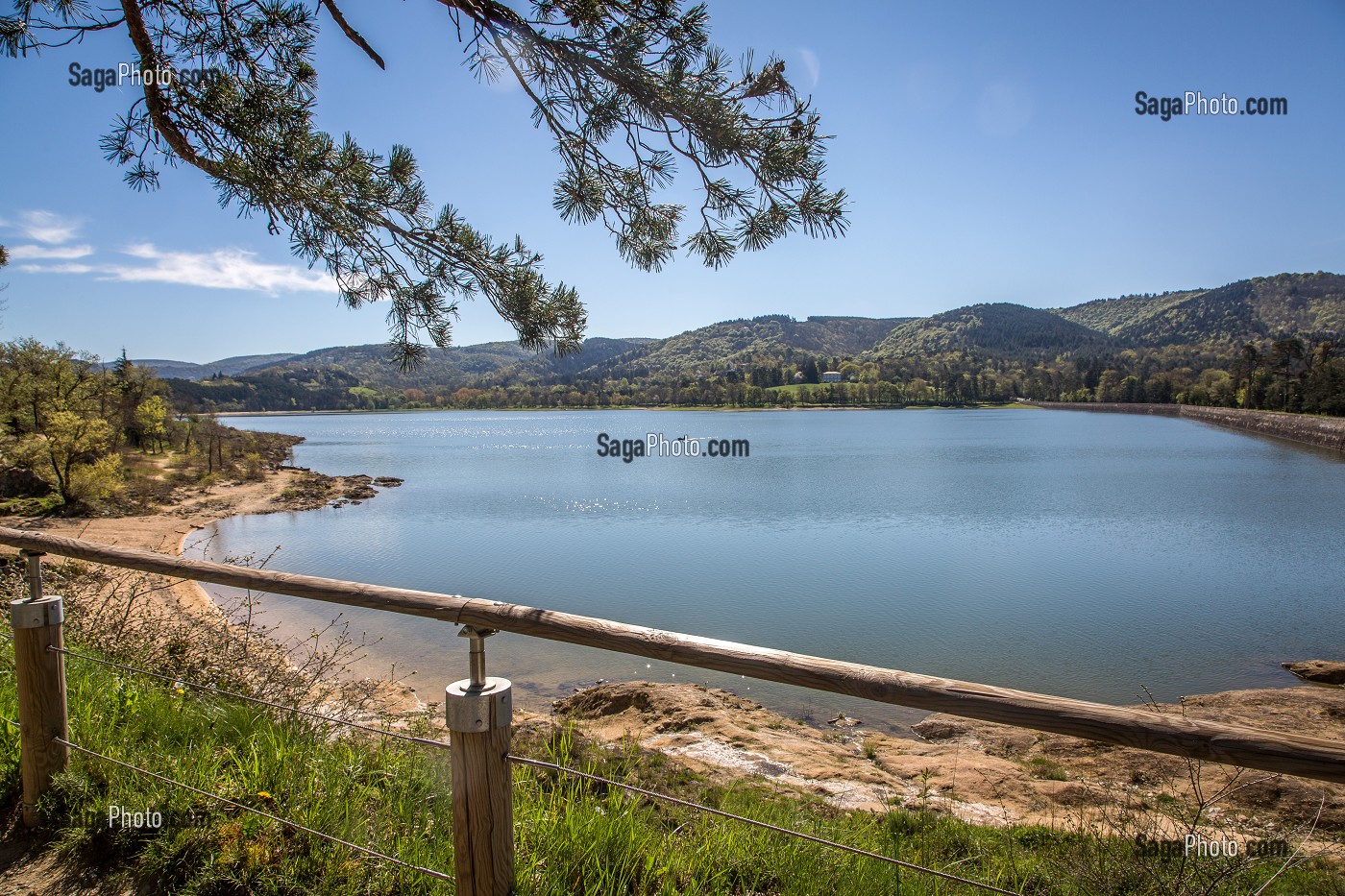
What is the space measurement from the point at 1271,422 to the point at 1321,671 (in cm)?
6846

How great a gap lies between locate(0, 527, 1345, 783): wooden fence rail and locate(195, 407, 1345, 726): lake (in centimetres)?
743

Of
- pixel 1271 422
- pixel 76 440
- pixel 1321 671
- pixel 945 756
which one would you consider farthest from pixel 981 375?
pixel 945 756

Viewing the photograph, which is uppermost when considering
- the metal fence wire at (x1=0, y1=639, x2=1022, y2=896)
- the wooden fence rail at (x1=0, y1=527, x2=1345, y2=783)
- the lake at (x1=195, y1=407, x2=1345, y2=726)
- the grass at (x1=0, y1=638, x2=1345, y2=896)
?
the wooden fence rail at (x1=0, y1=527, x2=1345, y2=783)

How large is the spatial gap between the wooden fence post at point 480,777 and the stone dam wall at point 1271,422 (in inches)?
2525

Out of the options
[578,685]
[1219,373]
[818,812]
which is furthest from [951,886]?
[1219,373]

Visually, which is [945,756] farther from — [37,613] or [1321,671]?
[37,613]

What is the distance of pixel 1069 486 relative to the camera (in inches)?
1222

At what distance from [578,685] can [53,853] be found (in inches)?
285

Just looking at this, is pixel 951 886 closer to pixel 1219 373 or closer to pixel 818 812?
pixel 818 812

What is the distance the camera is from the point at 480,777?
1.75 metres

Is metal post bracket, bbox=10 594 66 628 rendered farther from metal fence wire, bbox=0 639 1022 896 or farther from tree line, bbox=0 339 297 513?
tree line, bbox=0 339 297 513

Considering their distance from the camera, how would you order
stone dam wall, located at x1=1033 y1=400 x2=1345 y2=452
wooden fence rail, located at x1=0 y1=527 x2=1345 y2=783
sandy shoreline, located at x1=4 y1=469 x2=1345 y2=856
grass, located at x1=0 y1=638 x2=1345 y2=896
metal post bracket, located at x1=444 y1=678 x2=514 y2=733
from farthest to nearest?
stone dam wall, located at x1=1033 y1=400 x2=1345 y2=452 → sandy shoreline, located at x1=4 y1=469 x2=1345 y2=856 → grass, located at x1=0 y1=638 x2=1345 y2=896 → metal post bracket, located at x1=444 y1=678 x2=514 y2=733 → wooden fence rail, located at x1=0 y1=527 x2=1345 y2=783

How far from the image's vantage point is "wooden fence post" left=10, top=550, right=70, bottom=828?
2.72 metres

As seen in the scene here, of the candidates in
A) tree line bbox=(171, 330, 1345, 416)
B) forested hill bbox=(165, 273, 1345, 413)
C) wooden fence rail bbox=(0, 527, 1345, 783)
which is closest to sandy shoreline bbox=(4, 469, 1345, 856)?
wooden fence rail bbox=(0, 527, 1345, 783)
